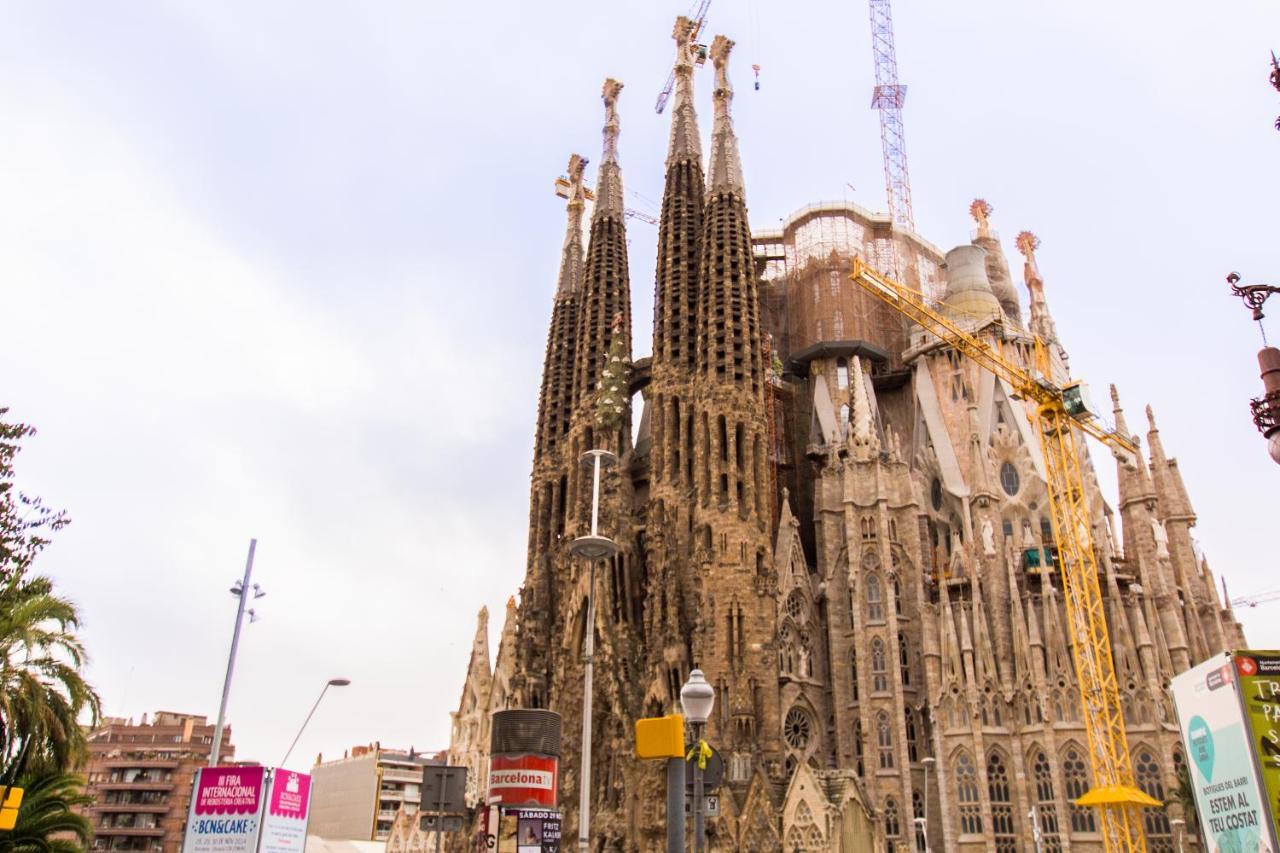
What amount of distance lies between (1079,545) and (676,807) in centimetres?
3832

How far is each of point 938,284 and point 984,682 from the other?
1225 inches

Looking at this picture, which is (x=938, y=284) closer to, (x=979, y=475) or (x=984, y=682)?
(x=979, y=475)

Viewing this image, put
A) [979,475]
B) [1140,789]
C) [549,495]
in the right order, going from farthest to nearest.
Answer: [549,495]
[979,475]
[1140,789]

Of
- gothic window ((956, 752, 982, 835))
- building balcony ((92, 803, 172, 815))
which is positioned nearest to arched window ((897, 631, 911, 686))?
gothic window ((956, 752, 982, 835))

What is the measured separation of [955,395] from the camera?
55.9 metres

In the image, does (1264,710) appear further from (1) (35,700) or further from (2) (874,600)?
(2) (874,600)

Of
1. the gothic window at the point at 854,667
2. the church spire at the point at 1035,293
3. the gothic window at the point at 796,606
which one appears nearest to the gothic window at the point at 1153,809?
the gothic window at the point at 854,667

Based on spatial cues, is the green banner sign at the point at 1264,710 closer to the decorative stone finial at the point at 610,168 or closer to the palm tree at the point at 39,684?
the palm tree at the point at 39,684

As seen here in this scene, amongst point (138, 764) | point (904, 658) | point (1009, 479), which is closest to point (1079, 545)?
point (1009, 479)

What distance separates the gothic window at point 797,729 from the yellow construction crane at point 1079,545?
11.3 metres

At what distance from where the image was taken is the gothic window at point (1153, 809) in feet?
130

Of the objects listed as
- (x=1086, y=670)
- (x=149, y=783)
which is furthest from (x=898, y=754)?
(x=149, y=783)

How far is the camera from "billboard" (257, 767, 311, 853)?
20.2 meters

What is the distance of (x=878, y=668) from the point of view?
45281 millimetres
